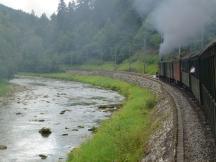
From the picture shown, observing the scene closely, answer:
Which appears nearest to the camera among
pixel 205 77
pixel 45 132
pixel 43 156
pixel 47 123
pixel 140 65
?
pixel 205 77

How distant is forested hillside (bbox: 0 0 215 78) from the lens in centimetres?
10361

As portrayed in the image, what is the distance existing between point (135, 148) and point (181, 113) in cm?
474

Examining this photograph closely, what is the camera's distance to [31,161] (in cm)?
2411

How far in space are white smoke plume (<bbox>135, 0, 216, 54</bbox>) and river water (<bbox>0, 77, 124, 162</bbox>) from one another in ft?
48.9

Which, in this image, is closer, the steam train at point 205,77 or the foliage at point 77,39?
the steam train at point 205,77

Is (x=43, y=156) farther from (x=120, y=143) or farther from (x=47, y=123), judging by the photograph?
(x=47, y=123)

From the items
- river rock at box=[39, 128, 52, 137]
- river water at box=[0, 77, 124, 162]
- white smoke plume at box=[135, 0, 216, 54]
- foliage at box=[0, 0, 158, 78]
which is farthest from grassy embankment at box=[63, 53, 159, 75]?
river rock at box=[39, 128, 52, 137]

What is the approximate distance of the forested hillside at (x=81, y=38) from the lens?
103613 mm

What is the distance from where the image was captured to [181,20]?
2360 inches

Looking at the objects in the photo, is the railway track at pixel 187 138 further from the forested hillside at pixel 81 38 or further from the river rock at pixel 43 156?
the forested hillside at pixel 81 38

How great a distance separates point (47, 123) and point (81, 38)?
114662 mm

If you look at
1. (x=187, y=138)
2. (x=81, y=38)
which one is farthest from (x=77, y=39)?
(x=187, y=138)

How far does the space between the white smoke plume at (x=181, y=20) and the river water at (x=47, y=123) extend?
14.9m

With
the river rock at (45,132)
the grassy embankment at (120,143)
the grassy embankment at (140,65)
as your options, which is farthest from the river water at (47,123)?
the grassy embankment at (140,65)
